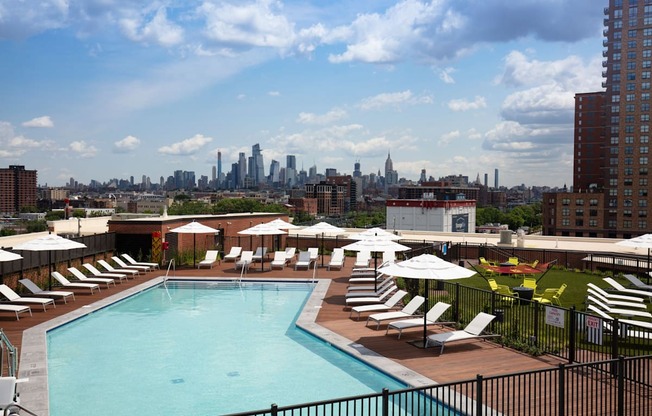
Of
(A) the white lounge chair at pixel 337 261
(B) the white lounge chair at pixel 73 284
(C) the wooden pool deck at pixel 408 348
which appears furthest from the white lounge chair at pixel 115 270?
(A) the white lounge chair at pixel 337 261

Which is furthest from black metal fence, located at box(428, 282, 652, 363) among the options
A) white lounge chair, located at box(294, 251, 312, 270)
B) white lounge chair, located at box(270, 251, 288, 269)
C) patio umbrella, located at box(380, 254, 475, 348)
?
white lounge chair, located at box(270, 251, 288, 269)

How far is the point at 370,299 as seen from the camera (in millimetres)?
16250

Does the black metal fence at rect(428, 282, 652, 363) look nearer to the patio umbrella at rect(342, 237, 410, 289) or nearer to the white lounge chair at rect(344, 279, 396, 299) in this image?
the white lounge chair at rect(344, 279, 396, 299)

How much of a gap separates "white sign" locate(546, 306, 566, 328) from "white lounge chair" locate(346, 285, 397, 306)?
19.4 feet

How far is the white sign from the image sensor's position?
10.5 m

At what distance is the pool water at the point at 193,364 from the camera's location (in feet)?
31.5

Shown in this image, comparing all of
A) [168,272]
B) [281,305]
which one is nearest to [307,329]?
[281,305]

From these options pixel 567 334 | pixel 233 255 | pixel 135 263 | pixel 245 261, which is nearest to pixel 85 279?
pixel 135 263

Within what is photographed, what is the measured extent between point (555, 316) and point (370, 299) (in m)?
6.35

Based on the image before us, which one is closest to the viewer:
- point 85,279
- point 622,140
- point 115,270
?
point 85,279

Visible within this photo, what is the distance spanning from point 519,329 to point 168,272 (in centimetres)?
1529

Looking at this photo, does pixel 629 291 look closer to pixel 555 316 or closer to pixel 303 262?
pixel 555 316

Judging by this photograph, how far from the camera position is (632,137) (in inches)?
3782

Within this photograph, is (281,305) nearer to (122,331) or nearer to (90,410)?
(122,331)
